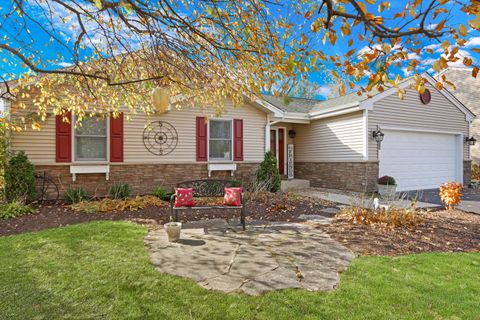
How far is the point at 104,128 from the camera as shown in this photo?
9.31 m

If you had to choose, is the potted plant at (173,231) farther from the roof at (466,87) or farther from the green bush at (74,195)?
the roof at (466,87)

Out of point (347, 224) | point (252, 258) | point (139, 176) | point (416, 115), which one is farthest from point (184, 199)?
point (416, 115)

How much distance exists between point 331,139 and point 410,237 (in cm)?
780

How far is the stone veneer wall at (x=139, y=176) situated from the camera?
8695 millimetres

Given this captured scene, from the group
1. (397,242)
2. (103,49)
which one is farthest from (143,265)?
(103,49)

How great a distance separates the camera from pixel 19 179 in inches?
300

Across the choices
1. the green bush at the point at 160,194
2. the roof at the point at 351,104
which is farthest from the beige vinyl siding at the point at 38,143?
the roof at the point at 351,104

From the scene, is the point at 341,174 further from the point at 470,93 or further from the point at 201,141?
the point at 470,93

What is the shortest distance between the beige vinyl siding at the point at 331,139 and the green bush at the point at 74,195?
30.5ft

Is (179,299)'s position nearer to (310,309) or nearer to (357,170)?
(310,309)

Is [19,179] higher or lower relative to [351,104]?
lower

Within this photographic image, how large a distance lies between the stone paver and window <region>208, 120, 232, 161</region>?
5.78m

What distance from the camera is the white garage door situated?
11609 millimetres

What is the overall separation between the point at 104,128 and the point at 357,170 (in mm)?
9038
